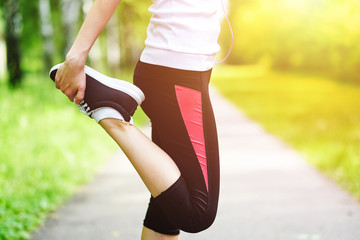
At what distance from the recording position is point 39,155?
5.78m

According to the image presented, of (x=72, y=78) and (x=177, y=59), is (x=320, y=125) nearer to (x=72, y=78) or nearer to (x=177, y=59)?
(x=177, y=59)

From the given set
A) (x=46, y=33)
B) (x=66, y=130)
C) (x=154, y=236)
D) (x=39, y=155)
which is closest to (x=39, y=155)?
(x=39, y=155)

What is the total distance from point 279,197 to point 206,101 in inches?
129

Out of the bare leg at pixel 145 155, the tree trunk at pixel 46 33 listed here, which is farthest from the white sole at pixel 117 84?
the tree trunk at pixel 46 33

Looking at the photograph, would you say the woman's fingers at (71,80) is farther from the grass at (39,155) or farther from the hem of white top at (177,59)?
the grass at (39,155)

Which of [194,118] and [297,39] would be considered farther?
[297,39]

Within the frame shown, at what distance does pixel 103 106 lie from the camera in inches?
74.0

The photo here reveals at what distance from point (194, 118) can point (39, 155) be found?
412cm

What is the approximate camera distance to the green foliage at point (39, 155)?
170 inches

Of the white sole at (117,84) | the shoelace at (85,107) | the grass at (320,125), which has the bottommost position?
the grass at (320,125)

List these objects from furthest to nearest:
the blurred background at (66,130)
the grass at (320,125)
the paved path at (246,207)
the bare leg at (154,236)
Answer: the grass at (320,125) → the blurred background at (66,130) → the paved path at (246,207) → the bare leg at (154,236)

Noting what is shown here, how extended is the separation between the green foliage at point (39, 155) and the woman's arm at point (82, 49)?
216 centimetres

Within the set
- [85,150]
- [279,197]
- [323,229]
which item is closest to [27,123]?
[85,150]

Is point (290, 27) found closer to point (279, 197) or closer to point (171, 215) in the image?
point (279, 197)
